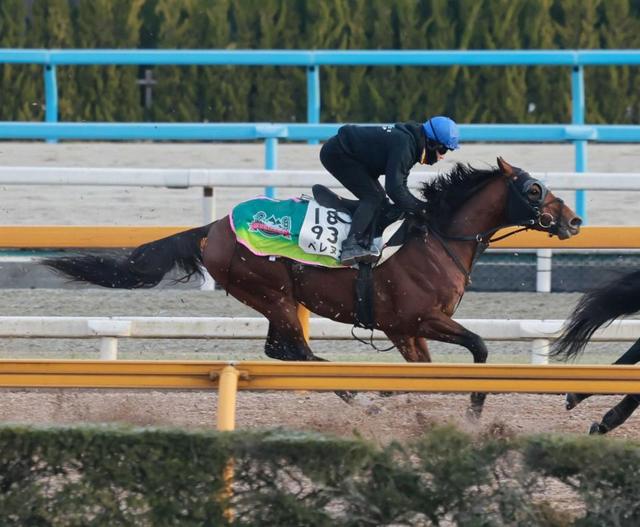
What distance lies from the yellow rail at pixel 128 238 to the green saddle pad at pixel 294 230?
30.7 inches

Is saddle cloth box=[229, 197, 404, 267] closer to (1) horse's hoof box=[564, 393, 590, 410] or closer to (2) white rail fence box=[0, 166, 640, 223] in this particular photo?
(1) horse's hoof box=[564, 393, 590, 410]

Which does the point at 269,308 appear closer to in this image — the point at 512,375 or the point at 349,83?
the point at 512,375

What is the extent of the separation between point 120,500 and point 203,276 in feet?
8.97

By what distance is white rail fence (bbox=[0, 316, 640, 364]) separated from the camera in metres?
6.97

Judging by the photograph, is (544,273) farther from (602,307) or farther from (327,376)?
(327,376)

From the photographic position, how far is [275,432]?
153 inches

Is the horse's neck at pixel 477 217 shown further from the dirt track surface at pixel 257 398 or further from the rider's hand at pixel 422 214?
the dirt track surface at pixel 257 398

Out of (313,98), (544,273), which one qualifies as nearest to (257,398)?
(544,273)

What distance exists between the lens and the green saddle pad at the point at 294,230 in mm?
6207

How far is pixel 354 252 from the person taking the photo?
6.14 m

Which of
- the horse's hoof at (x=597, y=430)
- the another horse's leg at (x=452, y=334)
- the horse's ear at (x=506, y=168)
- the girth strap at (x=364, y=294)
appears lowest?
the horse's hoof at (x=597, y=430)

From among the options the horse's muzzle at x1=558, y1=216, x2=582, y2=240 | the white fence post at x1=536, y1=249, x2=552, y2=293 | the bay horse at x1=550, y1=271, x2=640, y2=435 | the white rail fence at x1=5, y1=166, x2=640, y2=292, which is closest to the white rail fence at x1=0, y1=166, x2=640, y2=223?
the white rail fence at x1=5, y1=166, x2=640, y2=292

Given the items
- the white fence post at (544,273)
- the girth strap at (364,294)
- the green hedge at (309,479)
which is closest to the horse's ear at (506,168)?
the girth strap at (364,294)

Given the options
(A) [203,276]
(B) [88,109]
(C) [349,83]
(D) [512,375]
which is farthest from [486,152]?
(D) [512,375]
